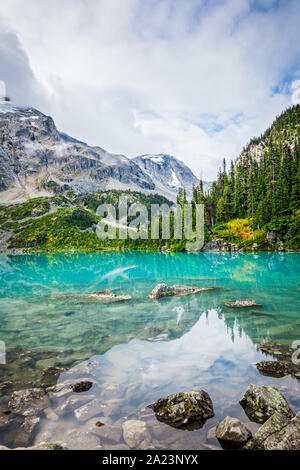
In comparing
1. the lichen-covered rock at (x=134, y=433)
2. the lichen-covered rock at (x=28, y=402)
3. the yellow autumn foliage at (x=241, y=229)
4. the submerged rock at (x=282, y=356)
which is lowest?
the submerged rock at (x=282, y=356)

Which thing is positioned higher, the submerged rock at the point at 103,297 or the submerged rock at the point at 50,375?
the submerged rock at the point at 50,375

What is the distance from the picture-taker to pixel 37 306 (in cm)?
2305

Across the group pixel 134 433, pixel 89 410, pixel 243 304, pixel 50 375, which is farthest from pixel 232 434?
pixel 243 304

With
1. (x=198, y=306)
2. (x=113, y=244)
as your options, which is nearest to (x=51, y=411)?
(x=198, y=306)

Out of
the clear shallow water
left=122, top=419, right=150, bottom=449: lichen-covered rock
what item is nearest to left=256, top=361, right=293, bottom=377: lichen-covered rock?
the clear shallow water

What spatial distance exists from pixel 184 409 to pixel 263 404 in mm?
2360

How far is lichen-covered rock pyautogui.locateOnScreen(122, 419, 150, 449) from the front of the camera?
6.24 m

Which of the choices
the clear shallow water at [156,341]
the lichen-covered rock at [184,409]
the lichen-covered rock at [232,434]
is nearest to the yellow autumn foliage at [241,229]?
the clear shallow water at [156,341]

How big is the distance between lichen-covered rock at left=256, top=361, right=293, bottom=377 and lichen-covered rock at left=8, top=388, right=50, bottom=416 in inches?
321

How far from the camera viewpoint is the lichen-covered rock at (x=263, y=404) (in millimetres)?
7108

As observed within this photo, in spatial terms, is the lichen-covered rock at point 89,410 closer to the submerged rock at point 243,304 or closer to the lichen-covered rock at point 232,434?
the lichen-covered rock at point 232,434

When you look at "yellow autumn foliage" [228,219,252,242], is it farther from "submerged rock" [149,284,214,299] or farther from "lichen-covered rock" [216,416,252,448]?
"lichen-covered rock" [216,416,252,448]

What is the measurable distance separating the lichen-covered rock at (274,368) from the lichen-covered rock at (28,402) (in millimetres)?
8151
